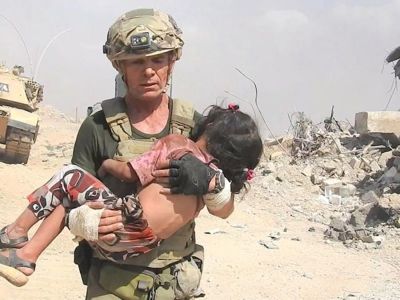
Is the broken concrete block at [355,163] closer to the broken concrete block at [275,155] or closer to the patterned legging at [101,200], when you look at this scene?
the broken concrete block at [275,155]

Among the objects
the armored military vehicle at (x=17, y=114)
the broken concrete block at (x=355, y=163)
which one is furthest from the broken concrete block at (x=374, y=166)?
the armored military vehicle at (x=17, y=114)

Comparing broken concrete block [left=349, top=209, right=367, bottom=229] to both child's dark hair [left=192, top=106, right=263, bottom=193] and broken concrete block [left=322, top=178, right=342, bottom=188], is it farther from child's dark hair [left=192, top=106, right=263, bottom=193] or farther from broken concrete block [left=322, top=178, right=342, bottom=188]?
child's dark hair [left=192, top=106, right=263, bottom=193]

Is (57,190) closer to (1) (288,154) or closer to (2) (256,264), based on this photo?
(2) (256,264)

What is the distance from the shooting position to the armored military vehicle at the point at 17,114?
39.0 ft

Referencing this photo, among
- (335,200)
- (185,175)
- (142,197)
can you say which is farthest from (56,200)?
(335,200)

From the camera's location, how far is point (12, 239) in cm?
244

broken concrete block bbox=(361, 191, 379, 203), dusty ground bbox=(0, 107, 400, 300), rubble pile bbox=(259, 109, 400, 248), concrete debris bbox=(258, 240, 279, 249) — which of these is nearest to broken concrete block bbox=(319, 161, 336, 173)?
rubble pile bbox=(259, 109, 400, 248)

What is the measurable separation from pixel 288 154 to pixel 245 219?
12.4 feet

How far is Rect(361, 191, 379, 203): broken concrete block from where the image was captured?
10.3m

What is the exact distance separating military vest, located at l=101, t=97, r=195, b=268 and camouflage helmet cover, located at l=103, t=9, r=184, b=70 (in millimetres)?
191

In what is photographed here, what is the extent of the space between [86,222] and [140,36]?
0.68m

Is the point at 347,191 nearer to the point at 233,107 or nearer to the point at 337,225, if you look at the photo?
the point at 337,225

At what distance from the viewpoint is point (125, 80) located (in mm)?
2492

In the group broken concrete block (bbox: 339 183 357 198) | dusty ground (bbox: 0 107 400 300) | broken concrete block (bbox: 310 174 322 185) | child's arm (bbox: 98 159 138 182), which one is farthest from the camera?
broken concrete block (bbox: 310 174 322 185)
